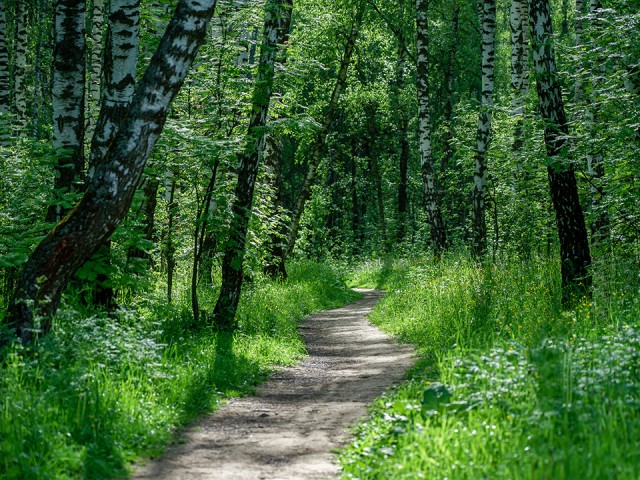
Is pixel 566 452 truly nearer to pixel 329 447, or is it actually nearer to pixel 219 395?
pixel 329 447

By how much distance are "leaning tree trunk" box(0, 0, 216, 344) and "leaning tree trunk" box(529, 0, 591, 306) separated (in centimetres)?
544

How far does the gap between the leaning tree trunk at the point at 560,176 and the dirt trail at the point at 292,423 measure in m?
2.88

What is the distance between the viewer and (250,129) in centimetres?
1116

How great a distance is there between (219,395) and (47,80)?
36478 mm

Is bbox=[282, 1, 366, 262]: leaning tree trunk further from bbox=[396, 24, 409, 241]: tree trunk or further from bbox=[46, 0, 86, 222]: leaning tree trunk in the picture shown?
bbox=[46, 0, 86, 222]: leaning tree trunk

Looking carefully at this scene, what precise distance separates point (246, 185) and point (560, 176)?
518 centimetres

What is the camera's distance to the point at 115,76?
30.7ft

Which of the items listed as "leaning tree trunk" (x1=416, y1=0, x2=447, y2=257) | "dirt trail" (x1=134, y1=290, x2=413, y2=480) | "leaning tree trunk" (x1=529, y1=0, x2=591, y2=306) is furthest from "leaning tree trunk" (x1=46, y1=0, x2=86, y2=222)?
"leaning tree trunk" (x1=416, y1=0, x2=447, y2=257)

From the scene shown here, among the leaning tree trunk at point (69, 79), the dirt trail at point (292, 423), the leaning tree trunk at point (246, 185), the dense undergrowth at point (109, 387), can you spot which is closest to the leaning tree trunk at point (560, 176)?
the dirt trail at point (292, 423)

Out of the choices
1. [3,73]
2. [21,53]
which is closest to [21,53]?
[21,53]

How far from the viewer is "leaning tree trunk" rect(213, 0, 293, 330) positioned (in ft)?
37.2

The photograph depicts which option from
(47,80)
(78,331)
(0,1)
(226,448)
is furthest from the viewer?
(47,80)

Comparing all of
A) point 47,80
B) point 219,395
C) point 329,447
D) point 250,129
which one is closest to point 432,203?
point 250,129

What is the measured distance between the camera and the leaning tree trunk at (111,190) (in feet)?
23.1
